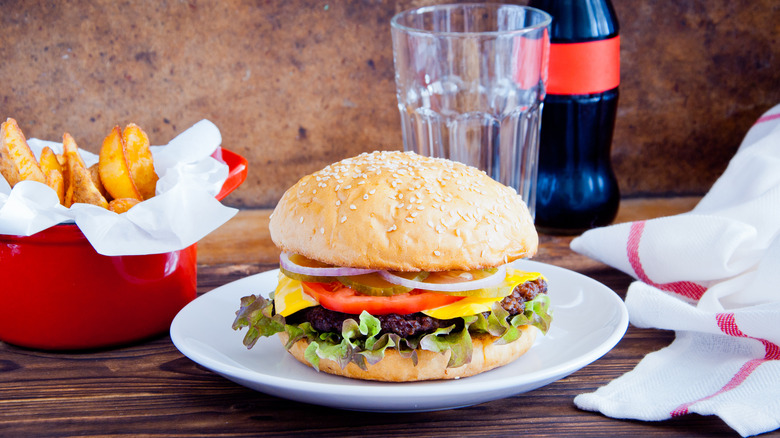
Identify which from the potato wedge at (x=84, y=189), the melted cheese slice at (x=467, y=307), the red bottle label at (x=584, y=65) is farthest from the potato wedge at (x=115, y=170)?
the red bottle label at (x=584, y=65)

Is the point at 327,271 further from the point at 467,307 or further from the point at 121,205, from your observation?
the point at 121,205

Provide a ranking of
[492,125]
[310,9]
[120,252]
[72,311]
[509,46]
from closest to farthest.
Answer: [120,252] < [72,311] < [509,46] < [492,125] < [310,9]

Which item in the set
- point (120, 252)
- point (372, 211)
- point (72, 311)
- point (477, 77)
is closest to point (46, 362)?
point (72, 311)

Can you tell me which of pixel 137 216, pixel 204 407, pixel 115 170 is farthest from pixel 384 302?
pixel 115 170

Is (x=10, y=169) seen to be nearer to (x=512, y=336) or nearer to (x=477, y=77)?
(x=512, y=336)

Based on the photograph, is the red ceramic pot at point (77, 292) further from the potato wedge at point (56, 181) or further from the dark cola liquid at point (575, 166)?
the dark cola liquid at point (575, 166)
